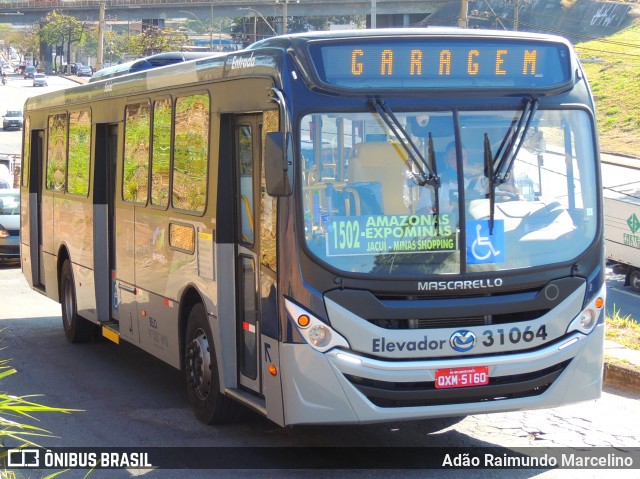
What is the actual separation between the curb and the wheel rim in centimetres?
430

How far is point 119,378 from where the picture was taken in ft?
36.9

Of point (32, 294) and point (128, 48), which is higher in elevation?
point (128, 48)

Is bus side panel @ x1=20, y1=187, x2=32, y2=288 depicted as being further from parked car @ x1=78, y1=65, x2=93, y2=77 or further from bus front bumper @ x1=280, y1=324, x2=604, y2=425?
parked car @ x1=78, y1=65, x2=93, y2=77

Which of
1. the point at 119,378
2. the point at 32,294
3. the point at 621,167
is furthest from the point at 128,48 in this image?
the point at 119,378

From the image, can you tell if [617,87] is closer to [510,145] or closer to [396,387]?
[510,145]

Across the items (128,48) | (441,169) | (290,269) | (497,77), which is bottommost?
(290,269)

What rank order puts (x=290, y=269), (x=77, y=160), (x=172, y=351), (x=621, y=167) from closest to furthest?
(x=290, y=269) → (x=172, y=351) → (x=77, y=160) → (x=621, y=167)

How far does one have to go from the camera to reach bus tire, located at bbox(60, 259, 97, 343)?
13.1 meters

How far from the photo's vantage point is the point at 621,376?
10617 mm

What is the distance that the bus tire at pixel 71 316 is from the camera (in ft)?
43.1

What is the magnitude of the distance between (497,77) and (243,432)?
11.4ft

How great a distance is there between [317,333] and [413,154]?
135 centimetres

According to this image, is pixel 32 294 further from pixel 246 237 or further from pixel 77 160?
pixel 246 237

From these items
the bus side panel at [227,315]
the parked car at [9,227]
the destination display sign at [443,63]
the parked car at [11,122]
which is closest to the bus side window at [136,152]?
the bus side panel at [227,315]
